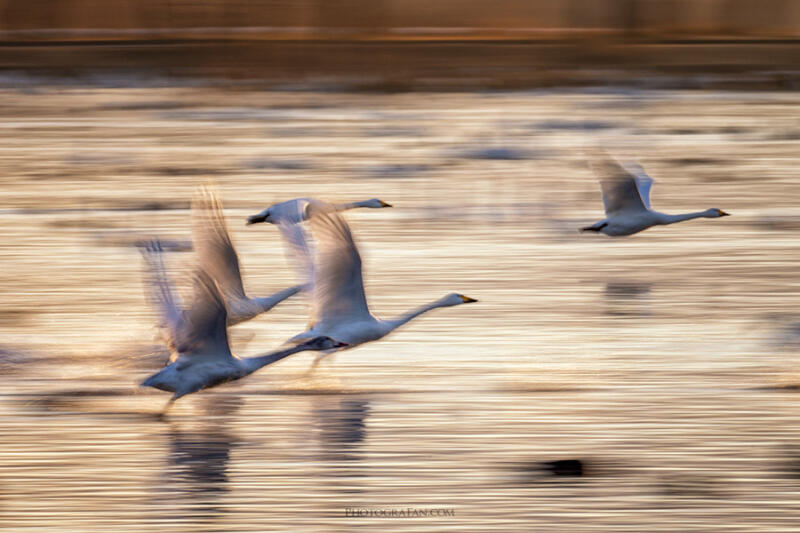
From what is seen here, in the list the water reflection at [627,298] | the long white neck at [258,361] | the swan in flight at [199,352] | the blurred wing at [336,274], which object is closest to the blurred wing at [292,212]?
the blurred wing at [336,274]

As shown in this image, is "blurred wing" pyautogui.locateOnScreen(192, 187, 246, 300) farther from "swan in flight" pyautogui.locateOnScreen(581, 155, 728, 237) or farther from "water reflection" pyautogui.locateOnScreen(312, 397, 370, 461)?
"swan in flight" pyautogui.locateOnScreen(581, 155, 728, 237)

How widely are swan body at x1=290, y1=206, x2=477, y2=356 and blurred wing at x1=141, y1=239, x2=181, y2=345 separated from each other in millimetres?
1038

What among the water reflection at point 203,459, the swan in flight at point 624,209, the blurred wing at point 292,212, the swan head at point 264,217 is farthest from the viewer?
the swan in flight at point 624,209

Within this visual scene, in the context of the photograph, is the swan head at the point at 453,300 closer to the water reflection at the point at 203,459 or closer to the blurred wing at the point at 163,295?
the water reflection at the point at 203,459

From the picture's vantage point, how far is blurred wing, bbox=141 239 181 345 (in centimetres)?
739

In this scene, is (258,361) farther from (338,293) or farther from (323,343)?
(338,293)

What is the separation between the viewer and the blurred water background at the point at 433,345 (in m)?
6.86

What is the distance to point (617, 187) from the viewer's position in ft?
37.6

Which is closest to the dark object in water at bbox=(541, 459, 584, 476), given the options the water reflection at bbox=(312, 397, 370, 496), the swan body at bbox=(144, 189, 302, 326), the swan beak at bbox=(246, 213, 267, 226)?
the water reflection at bbox=(312, 397, 370, 496)

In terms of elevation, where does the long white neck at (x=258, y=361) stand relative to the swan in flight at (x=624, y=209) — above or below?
above

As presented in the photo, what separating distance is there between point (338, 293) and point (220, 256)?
2.15 feet

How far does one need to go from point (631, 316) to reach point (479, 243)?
2.93m

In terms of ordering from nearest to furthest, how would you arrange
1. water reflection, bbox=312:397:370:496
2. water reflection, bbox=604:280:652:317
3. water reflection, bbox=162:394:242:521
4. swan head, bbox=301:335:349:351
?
water reflection, bbox=162:394:242:521, water reflection, bbox=312:397:370:496, swan head, bbox=301:335:349:351, water reflection, bbox=604:280:652:317

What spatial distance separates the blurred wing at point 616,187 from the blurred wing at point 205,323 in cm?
429
